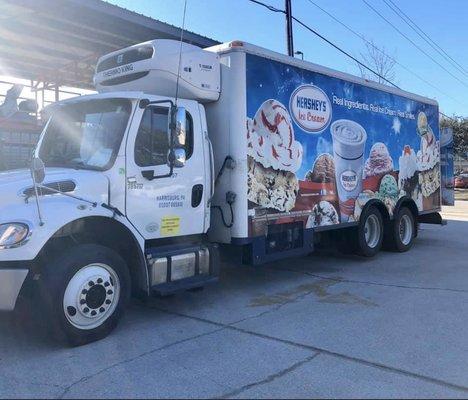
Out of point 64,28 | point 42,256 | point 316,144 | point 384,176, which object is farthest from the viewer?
point 64,28

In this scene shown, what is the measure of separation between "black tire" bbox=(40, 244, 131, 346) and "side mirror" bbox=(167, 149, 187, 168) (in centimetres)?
123

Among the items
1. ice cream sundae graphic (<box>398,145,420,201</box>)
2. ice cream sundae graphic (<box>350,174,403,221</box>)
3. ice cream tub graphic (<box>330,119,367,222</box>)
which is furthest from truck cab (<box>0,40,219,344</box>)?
ice cream sundae graphic (<box>398,145,420,201</box>)

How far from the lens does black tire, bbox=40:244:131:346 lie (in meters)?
4.95

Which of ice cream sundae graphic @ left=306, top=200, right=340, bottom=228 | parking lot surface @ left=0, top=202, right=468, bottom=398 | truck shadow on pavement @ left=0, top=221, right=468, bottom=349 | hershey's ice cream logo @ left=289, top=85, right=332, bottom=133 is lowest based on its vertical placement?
parking lot surface @ left=0, top=202, right=468, bottom=398

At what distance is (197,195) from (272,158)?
4.55ft

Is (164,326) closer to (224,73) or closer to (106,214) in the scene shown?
(106,214)

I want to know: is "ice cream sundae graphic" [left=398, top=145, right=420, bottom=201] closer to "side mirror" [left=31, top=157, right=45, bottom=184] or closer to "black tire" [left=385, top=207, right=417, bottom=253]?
"black tire" [left=385, top=207, right=417, bottom=253]

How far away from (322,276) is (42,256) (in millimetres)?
4832

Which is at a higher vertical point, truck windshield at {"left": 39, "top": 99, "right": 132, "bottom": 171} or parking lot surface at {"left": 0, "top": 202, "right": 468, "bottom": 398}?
truck windshield at {"left": 39, "top": 99, "right": 132, "bottom": 171}

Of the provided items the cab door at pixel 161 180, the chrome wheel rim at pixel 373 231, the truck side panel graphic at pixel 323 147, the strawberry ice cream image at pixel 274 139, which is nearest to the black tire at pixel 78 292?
the cab door at pixel 161 180

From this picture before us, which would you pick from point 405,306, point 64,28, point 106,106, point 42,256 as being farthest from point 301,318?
point 64,28

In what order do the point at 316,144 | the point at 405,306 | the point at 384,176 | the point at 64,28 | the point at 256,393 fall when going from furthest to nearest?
the point at 64,28, the point at 384,176, the point at 316,144, the point at 405,306, the point at 256,393

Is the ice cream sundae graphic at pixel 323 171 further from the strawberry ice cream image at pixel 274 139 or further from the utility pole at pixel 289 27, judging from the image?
the utility pole at pixel 289 27

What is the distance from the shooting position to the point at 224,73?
691 centimetres
